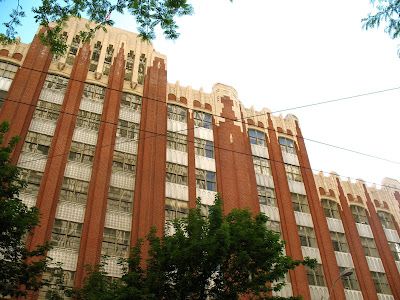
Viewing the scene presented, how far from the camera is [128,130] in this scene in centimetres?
3070

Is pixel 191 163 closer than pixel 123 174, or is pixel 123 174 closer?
pixel 123 174

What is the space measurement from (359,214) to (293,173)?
821cm

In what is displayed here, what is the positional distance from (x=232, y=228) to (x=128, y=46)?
2415 cm

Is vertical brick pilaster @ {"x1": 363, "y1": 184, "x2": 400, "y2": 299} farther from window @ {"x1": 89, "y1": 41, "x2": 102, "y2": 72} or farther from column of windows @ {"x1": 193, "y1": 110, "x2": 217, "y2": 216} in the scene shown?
window @ {"x1": 89, "y1": 41, "x2": 102, "y2": 72}

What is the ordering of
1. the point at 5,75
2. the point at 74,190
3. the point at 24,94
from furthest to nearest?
1. the point at 5,75
2. the point at 24,94
3. the point at 74,190

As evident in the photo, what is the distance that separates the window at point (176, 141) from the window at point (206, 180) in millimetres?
2528

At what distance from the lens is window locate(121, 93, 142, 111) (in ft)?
106

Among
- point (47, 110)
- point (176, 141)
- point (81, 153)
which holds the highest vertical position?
Answer: point (47, 110)

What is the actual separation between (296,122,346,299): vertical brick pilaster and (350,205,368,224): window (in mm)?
4873

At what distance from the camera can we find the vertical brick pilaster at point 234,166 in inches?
1204

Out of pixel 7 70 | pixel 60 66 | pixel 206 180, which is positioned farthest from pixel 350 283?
pixel 7 70

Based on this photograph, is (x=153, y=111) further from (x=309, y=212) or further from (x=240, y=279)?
(x=240, y=279)

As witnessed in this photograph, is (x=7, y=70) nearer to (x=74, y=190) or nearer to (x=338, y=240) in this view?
(x=74, y=190)

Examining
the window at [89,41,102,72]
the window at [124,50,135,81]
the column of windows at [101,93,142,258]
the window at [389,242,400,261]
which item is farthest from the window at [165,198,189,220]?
the window at [389,242,400,261]
